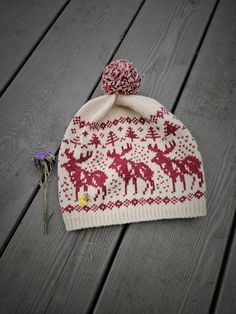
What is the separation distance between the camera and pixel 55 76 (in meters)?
0.96

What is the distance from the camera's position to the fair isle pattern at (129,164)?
76 centimetres

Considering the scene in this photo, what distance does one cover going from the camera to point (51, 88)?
94cm

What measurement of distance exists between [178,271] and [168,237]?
0.07 m

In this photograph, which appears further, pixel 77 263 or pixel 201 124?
pixel 201 124

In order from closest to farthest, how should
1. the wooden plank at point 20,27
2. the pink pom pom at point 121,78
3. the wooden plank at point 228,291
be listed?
the wooden plank at point 228,291 → the pink pom pom at point 121,78 → the wooden plank at point 20,27

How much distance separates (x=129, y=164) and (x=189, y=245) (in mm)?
229

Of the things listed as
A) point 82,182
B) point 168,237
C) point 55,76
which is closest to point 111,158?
point 82,182

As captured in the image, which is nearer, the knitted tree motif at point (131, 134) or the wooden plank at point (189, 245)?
the wooden plank at point (189, 245)

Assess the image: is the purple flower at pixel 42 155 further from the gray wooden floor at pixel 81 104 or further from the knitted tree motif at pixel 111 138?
the knitted tree motif at pixel 111 138

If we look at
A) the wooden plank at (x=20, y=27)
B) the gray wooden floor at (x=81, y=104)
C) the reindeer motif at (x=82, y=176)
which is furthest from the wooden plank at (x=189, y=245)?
the wooden plank at (x=20, y=27)

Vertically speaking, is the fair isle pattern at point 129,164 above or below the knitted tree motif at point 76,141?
below

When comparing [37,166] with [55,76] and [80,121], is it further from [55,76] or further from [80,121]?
[55,76]

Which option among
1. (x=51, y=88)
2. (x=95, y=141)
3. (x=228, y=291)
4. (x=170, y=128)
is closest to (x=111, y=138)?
(x=95, y=141)

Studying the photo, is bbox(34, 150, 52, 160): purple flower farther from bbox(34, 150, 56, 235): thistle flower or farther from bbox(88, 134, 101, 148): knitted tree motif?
bbox(88, 134, 101, 148): knitted tree motif
